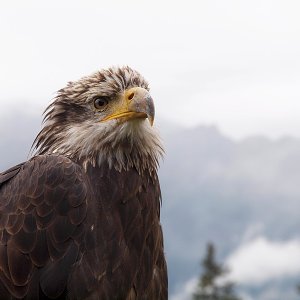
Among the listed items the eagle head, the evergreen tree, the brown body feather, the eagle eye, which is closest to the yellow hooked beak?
the eagle head

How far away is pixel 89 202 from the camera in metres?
9.08

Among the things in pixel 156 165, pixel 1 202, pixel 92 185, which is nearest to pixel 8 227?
pixel 1 202

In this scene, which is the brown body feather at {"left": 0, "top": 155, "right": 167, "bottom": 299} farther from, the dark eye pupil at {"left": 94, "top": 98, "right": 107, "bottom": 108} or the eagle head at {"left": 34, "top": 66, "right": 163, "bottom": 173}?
the dark eye pupil at {"left": 94, "top": 98, "right": 107, "bottom": 108}

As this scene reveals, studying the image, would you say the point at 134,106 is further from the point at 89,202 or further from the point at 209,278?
the point at 209,278

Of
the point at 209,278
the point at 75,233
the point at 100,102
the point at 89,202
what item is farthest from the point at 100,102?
the point at 209,278

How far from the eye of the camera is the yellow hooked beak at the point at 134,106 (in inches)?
361

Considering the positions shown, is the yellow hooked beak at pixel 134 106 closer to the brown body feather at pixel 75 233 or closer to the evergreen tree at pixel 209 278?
the brown body feather at pixel 75 233

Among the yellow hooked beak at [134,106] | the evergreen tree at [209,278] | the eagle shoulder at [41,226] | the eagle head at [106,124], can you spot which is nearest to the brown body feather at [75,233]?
the eagle shoulder at [41,226]

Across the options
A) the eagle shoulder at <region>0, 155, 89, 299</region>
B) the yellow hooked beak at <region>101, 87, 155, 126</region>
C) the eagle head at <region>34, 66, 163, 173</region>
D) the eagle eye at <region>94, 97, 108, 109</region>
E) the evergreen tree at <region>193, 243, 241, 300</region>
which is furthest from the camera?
the evergreen tree at <region>193, 243, 241, 300</region>

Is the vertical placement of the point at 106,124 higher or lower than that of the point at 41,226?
higher

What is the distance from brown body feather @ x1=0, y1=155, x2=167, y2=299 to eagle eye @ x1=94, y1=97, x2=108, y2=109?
637 mm

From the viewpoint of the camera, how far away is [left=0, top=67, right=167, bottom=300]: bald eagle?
8.74 meters

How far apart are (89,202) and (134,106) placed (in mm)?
1073

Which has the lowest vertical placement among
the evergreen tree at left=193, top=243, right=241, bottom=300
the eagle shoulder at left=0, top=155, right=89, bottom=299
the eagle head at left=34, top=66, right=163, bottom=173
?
the eagle shoulder at left=0, top=155, right=89, bottom=299
